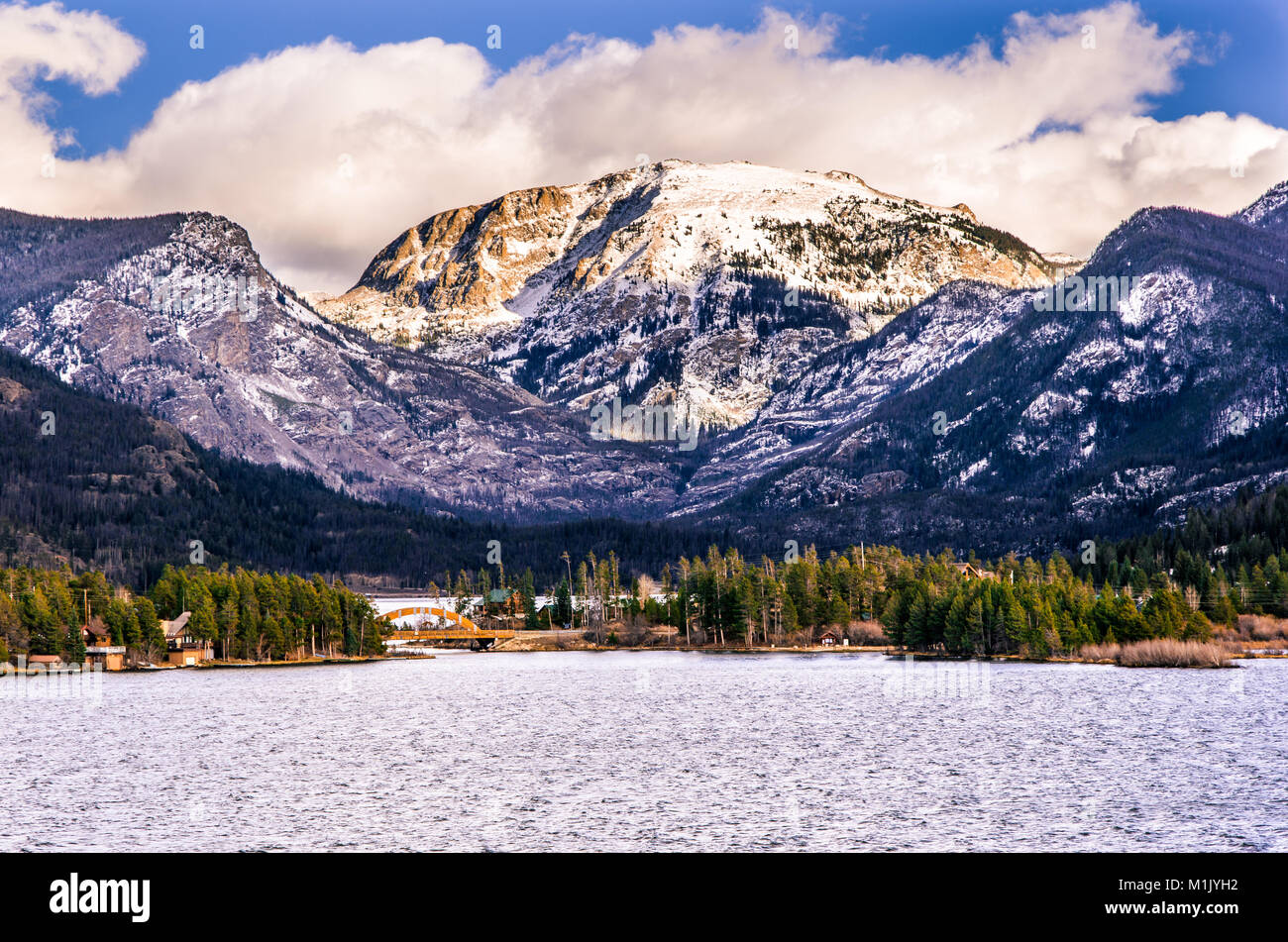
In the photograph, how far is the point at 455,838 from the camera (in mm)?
67375

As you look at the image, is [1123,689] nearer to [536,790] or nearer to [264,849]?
[536,790]

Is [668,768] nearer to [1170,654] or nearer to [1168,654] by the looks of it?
[1168,654]

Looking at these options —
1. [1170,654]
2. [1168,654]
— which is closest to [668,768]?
[1168,654]

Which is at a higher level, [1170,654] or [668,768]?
[1170,654]

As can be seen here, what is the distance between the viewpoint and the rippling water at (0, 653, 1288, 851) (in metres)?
68.9

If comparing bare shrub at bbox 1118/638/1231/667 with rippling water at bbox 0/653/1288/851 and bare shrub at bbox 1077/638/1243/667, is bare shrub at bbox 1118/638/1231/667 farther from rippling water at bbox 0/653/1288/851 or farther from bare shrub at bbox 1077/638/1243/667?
rippling water at bbox 0/653/1288/851

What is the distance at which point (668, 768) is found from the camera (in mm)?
92438

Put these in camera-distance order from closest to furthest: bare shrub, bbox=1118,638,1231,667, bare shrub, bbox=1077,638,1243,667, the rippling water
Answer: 1. the rippling water
2. bare shrub, bbox=1077,638,1243,667
3. bare shrub, bbox=1118,638,1231,667

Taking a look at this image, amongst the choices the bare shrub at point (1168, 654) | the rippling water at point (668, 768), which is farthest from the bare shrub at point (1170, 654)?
the rippling water at point (668, 768)

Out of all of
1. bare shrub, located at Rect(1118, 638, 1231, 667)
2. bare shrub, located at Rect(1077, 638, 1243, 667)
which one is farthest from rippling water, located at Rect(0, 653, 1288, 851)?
bare shrub, located at Rect(1118, 638, 1231, 667)

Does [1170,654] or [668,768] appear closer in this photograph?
[668,768]

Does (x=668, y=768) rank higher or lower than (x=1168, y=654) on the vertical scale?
lower

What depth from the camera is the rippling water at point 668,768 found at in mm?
68938
